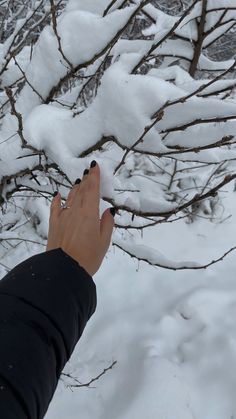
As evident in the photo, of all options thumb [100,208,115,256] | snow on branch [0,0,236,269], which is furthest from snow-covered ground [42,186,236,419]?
thumb [100,208,115,256]

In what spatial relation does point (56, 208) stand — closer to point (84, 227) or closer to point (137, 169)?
point (84, 227)

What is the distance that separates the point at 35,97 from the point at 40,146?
30 centimetres

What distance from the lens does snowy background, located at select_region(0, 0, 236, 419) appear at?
1.25 meters

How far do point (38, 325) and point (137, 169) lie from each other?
4.09m

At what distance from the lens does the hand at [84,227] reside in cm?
105

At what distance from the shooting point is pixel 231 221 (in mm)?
4492

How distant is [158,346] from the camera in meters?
2.92

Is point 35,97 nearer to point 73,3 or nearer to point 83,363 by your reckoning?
point 73,3

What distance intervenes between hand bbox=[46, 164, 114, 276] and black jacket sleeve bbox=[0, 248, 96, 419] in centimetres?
6

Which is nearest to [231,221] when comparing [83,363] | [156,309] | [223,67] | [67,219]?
[156,309]

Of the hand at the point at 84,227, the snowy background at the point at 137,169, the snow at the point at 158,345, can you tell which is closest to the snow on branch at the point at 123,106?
the snowy background at the point at 137,169

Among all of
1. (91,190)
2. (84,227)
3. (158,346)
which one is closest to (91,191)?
(91,190)

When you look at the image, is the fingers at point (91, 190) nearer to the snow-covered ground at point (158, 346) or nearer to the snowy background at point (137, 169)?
the snowy background at point (137, 169)

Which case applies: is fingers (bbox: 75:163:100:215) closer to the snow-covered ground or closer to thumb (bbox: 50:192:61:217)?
thumb (bbox: 50:192:61:217)
